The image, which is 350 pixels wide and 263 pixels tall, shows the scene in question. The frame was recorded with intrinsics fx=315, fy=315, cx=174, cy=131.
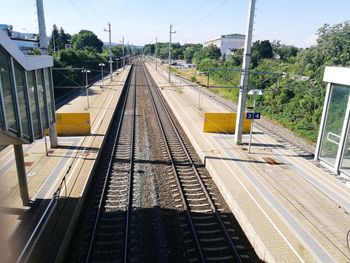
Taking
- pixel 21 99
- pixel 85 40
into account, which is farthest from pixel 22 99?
pixel 85 40

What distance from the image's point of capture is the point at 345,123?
44.2 feet

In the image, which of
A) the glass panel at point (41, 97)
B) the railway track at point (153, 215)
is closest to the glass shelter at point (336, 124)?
the railway track at point (153, 215)

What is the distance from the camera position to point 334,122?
47.5ft

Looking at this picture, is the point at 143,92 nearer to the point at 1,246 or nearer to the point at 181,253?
the point at 181,253

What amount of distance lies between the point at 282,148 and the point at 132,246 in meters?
12.3

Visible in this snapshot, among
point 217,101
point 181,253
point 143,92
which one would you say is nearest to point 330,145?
point 181,253

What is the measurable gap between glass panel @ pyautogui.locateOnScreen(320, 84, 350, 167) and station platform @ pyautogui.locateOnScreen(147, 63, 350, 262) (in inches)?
36.8

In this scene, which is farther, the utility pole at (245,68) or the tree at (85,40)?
the tree at (85,40)

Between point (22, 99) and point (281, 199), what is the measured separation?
9775mm

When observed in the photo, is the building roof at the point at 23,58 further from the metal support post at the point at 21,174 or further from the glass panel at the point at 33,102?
the metal support post at the point at 21,174

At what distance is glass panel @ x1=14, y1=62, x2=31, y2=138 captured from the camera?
31.7ft

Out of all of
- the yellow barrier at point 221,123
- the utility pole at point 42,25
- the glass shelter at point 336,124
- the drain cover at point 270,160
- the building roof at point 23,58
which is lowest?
the drain cover at point 270,160

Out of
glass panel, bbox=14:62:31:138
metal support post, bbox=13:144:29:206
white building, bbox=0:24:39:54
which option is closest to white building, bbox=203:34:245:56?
white building, bbox=0:24:39:54

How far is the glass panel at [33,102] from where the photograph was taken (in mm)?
10758
